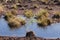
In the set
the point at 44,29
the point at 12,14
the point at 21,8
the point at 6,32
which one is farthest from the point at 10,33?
the point at 21,8

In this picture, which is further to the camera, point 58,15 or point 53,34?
point 58,15

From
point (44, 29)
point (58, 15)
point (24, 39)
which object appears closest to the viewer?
point (24, 39)

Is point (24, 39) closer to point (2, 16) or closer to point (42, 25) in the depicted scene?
point (42, 25)

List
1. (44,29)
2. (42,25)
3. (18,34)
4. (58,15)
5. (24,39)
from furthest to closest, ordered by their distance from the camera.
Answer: (58,15) < (42,25) < (44,29) < (18,34) < (24,39)
